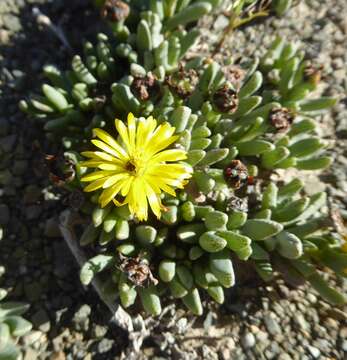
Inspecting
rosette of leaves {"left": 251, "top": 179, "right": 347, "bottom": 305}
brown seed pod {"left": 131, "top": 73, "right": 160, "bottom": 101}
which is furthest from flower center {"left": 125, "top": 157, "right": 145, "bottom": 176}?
rosette of leaves {"left": 251, "top": 179, "right": 347, "bottom": 305}

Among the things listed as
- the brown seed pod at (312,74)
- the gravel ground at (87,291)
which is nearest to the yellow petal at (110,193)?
the gravel ground at (87,291)

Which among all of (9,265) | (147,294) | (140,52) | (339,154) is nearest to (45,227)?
(9,265)

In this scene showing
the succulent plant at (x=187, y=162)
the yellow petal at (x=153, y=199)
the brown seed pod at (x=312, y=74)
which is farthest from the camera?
the brown seed pod at (x=312, y=74)

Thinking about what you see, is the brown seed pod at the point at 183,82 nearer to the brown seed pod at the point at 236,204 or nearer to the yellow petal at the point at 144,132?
the yellow petal at the point at 144,132

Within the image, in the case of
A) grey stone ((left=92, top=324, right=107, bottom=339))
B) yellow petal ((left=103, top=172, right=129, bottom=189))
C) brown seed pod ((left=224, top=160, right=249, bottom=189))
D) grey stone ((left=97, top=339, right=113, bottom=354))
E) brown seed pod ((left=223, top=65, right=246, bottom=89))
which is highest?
brown seed pod ((left=223, top=65, right=246, bottom=89))

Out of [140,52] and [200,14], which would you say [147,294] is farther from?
[200,14]

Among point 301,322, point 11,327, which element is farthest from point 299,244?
point 11,327

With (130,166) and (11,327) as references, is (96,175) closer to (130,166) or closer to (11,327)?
(130,166)

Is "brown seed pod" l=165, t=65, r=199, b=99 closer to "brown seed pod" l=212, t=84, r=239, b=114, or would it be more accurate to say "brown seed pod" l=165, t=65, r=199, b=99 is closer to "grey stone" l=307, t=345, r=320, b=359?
"brown seed pod" l=212, t=84, r=239, b=114
